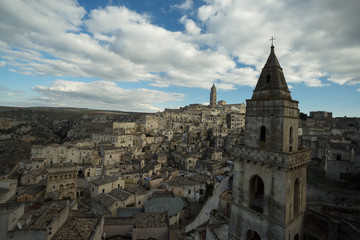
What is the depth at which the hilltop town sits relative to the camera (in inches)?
390

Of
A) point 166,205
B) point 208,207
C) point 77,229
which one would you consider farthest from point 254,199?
point 208,207

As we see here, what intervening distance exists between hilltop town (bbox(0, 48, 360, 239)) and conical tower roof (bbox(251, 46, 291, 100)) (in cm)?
14

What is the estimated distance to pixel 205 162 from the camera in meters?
41.9

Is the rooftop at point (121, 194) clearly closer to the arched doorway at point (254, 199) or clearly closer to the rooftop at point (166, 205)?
the rooftop at point (166, 205)

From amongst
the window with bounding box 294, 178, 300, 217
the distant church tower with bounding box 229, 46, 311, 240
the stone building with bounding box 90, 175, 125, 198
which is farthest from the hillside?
the window with bounding box 294, 178, 300, 217

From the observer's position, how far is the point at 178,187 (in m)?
31.5

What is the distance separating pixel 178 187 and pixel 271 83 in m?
26.6

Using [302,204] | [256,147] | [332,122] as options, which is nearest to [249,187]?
[256,147]

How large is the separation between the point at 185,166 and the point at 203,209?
1689 centimetres

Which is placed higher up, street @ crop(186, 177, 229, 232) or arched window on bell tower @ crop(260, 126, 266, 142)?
arched window on bell tower @ crop(260, 126, 266, 142)

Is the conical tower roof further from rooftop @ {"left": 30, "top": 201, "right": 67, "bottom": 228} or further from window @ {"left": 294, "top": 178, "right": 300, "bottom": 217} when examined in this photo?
rooftop @ {"left": 30, "top": 201, "right": 67, "bottom": 228}

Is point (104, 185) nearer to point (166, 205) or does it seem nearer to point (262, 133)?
point (166, 205)

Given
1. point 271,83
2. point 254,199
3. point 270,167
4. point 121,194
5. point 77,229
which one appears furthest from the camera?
point 121,194

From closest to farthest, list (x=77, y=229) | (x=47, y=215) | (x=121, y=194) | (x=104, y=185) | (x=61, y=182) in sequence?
(x=77, y=229), (x=47, y=215), (x=121, y=194), (x=104, y=185), (x=61, y=182)
